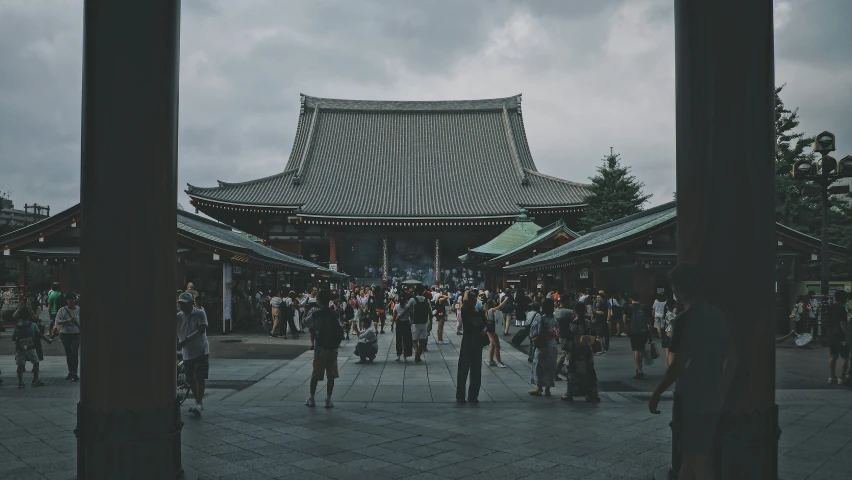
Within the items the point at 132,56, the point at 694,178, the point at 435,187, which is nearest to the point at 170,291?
the point at 132,56

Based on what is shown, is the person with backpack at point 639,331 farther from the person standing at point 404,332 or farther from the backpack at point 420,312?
the person standing at point 404,332

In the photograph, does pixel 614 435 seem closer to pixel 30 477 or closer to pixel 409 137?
pixel 30 477

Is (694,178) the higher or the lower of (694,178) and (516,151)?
the lower

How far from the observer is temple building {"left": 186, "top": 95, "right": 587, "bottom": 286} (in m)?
35.4

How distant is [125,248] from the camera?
13.8 ft

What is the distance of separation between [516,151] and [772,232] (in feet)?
128

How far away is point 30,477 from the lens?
4.98 meters

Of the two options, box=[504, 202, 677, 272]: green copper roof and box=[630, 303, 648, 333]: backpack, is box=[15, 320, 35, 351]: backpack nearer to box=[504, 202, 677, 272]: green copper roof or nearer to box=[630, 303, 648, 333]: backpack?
box=[630, 303, 648, 333]: backpack

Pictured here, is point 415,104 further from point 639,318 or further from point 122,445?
point 122,445

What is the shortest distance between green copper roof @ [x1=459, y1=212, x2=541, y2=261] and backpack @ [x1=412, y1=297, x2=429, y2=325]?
14.8m

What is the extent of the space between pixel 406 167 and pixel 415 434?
3626 centimetres

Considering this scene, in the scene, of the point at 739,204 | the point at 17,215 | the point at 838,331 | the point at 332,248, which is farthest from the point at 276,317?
the point at 17,215

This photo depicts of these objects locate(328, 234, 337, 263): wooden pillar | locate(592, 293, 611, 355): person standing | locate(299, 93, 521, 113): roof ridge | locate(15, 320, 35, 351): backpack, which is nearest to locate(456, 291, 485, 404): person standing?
locate(15, 320, 35, 351): backpack

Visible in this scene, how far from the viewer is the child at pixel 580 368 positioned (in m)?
8.58
